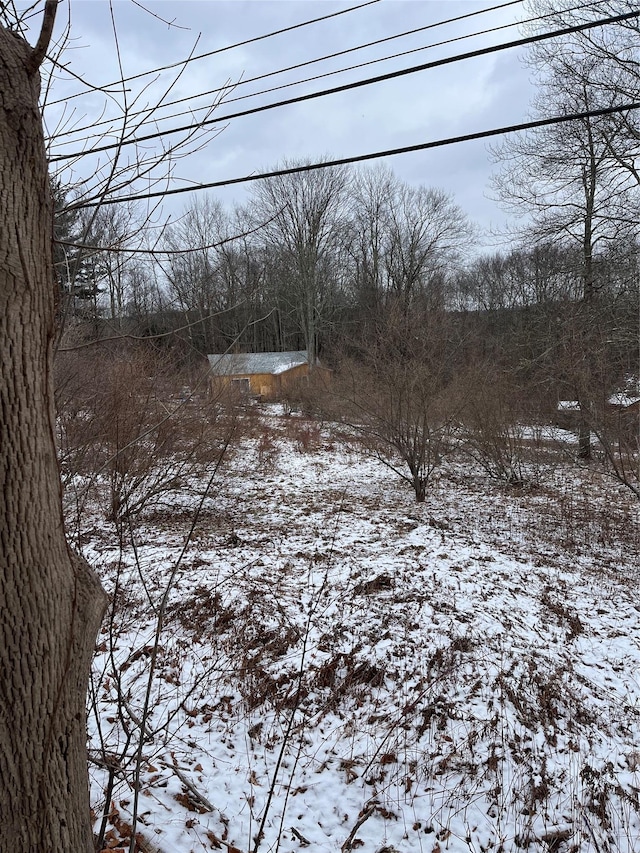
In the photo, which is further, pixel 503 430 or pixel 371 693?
pixel 503 430

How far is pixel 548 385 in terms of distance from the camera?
12.1m

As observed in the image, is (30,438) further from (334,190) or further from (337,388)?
(334,190)

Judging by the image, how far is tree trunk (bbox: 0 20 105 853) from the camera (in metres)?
1.19

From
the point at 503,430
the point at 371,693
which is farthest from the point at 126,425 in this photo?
the point at 503,430

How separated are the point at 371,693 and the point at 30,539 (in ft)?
12.6

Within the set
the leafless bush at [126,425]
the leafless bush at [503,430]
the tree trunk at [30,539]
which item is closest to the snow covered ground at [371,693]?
the tree trunk at [30,539]

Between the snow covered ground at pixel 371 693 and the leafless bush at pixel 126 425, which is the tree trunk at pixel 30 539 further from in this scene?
the leafless bush at pixel 126 425

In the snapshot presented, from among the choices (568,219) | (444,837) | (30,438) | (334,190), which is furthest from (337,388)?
(334,190)

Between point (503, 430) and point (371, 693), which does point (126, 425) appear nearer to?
point (371, 693)

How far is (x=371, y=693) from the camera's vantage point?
426 cm

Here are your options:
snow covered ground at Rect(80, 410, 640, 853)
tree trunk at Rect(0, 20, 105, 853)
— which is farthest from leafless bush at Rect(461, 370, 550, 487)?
tree trunk at Rect(0, 20, 105, 853)

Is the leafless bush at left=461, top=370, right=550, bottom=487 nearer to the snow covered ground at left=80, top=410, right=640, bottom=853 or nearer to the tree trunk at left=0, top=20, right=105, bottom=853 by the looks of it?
the snow covered ground at left=80, top=410, right=640, bottom=853

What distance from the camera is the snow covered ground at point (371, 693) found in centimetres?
299

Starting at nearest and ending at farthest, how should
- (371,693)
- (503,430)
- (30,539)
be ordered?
(30,539) → (371,693) → (503,430)
